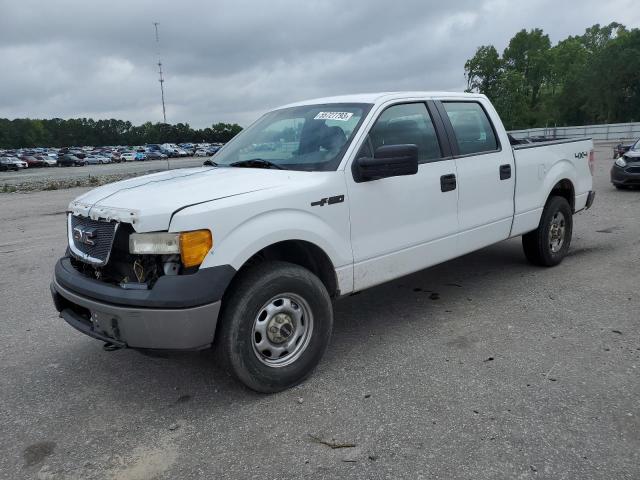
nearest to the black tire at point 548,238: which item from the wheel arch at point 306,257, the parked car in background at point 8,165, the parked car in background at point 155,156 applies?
the wheel arch at point 306,257

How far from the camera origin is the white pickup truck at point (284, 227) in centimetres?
295

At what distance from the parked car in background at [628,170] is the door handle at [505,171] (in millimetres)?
8655

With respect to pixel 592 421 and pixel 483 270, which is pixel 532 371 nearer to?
pixel 592 421

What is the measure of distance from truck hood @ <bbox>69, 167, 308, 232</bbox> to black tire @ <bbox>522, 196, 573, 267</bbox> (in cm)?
325

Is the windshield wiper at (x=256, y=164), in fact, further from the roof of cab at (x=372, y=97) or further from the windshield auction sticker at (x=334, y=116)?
the roof of cab at (x=372, y=97)

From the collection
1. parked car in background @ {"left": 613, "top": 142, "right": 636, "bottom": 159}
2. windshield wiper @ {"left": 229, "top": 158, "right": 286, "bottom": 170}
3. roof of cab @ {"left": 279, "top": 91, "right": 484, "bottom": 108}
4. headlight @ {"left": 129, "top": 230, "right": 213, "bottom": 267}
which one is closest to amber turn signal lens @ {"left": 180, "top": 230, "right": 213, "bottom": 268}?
headlight @ {"left": 129, "top": 230, "right": 213, "bottom": 267}

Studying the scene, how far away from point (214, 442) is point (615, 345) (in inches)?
113

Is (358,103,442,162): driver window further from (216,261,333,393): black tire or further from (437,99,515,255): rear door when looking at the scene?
(216,261,333,393): black tire

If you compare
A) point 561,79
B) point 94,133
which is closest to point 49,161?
point 561,79

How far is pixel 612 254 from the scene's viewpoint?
21.1 feet

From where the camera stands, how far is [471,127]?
16.0ft

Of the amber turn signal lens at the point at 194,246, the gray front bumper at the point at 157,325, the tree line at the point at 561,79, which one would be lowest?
the gray front bumper at the point at 157,325

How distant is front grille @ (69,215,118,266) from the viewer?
3.14 m

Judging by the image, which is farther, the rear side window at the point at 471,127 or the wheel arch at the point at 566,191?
the wheel arch at the point at 566,191
